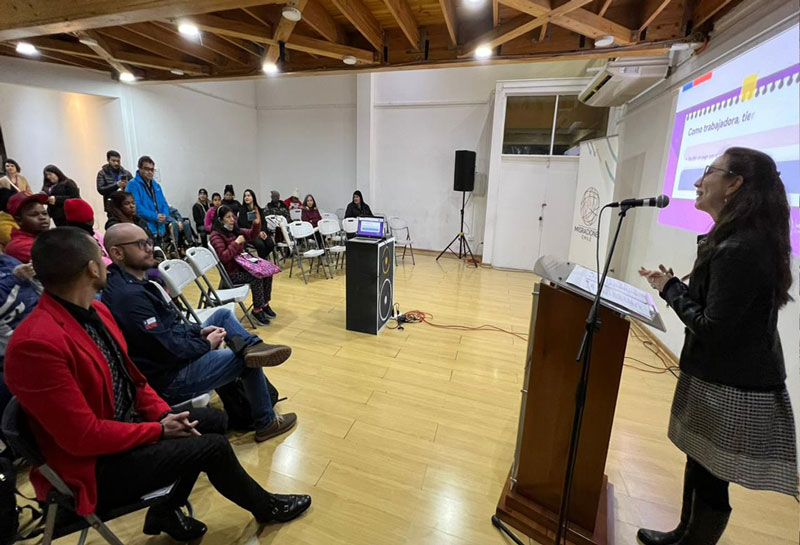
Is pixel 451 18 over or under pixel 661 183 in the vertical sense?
over

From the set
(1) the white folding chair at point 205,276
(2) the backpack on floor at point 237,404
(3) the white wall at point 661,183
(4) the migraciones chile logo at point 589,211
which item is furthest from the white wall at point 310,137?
(2) the backpack on floor at point 237,404

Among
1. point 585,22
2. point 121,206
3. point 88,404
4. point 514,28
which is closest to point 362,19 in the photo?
point 514,28

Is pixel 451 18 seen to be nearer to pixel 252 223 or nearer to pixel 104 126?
pixel 252 223

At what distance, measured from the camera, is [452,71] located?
6.80m

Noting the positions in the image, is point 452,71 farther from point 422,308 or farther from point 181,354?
point 181,354

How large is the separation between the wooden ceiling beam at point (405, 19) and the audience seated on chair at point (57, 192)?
11.5 ft

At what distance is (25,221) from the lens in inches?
86.8

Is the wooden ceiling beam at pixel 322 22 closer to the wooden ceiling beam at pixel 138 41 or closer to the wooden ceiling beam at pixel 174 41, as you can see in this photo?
the wooden ceiling beam at pixel 174 41

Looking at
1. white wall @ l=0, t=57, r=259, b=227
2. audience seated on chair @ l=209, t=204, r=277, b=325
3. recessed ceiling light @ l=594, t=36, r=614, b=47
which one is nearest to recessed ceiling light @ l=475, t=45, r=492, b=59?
recessed ceiling light @ l=594, t=36, r=614, b=47

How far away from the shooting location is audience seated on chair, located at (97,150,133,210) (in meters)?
4.86

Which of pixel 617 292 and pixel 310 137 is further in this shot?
pixel 310 137

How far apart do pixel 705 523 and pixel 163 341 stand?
2.38 metres

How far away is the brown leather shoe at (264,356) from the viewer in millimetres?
1917

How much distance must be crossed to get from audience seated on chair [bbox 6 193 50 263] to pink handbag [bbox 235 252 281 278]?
1.64 metres
